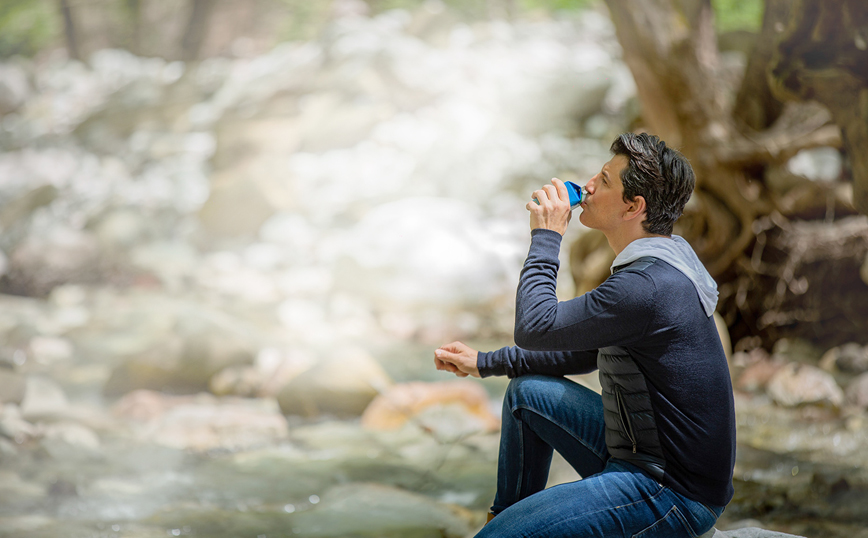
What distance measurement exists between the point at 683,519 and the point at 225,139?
395 centimetres

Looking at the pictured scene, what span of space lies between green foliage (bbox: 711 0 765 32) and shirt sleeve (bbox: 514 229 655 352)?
11.7 ft

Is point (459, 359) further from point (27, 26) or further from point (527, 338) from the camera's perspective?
point (27, 26)

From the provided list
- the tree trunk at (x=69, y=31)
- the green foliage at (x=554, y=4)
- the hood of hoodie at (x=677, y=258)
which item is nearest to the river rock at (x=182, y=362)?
the tree trunk at (x=69, y=31)

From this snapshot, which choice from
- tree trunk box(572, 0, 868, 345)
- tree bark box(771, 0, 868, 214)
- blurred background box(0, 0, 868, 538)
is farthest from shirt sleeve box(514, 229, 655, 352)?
tree trunk box(572, 0, 868, 345)

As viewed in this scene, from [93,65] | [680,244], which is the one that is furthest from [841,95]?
[93,65]

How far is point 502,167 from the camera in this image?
13.5ft

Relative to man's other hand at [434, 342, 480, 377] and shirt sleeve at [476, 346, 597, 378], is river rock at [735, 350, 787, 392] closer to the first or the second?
shirt sleeve at [476, 346, 597, 378]

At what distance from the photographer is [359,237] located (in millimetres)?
3941

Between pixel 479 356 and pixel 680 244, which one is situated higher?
pixel 680 244

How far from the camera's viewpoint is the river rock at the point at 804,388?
2.76 metres

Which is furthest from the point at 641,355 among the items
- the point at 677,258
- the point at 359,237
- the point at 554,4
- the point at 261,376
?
the point at 554,4

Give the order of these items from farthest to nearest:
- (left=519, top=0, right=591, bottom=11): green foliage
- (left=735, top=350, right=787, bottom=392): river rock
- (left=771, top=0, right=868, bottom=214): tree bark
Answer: (left=519, top=0, right=591, bottom=11): green foliage, (left=735, top=350, right=787, bottom=392): river rock, (left=771, top=0, right=868, bottom=214): tree bark

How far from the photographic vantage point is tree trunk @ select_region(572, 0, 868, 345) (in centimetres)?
286

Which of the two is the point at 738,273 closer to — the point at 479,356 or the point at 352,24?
the point at 479,356
